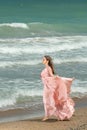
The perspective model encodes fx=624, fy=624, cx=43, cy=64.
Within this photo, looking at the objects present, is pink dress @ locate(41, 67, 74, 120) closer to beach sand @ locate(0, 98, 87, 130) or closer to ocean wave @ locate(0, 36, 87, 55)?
beach sand @ locate(0, 98, 87, 130)

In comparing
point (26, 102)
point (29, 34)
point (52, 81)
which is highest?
point (52, 81)

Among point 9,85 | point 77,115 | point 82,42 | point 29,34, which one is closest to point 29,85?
point 9,85

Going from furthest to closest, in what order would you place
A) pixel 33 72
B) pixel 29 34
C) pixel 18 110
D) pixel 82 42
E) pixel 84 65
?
pixel 29 34 → pixel 82 42 → pixel 84 65 → pixel 33 72 → pixel 18 110

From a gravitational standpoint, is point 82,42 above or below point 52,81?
below

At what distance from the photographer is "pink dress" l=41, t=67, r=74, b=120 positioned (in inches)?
474

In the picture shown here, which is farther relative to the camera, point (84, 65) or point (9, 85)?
point (84, 65)

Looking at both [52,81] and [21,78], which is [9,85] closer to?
[21,78]

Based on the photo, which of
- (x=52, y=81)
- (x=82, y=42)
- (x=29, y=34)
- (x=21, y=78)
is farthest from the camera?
(x=29, y=34)

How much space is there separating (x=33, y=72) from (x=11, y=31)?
15949 mm

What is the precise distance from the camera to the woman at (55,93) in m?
12.0

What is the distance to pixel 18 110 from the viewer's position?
44.6ft

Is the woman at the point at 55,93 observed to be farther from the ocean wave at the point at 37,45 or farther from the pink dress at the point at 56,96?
the ocean wave at the point at 37,45

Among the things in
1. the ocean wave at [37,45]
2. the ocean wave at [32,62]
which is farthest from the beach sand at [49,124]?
the ocean wave at [37,45]

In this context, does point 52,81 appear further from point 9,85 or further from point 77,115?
point 9,85
